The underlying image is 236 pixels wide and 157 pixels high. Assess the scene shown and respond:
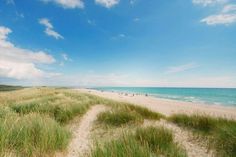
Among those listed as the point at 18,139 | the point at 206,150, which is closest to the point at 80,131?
the point at 18,139

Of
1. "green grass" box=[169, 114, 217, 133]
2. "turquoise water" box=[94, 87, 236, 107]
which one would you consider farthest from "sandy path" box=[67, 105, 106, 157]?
"turquoise water" box=[94, 87, 236, 107]

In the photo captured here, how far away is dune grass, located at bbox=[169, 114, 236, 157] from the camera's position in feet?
13.7

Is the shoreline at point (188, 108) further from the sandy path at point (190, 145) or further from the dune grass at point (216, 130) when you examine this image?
the sandy path at point (190, 145)

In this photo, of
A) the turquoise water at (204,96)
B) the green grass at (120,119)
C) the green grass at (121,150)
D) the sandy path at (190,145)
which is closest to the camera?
the green grass at (121,150)

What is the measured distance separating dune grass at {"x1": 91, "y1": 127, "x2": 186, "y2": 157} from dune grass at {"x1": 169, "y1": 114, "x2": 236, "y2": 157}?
1101 mm

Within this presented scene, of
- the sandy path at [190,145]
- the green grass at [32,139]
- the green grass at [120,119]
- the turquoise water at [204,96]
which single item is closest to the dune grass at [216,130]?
the sandy path at [190,145]

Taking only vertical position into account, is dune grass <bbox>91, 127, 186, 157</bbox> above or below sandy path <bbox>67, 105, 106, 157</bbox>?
above

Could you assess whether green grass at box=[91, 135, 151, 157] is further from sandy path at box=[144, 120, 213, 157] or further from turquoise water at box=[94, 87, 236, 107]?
turquoise water at box=[94, 87, 236, 107]

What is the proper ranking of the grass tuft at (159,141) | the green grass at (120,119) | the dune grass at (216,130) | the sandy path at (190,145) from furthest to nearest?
1. the green grass at (120,119)
2. the sandy path at (190,145)
3. the dune grass at (216,130)
4. the grass tuft at (159,141)

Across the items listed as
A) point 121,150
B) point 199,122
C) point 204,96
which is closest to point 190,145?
point 199,122

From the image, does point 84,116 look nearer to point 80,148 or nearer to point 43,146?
point 80,148

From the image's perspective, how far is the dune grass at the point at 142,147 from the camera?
3.25 meters

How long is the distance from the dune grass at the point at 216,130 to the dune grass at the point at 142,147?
43.4 inches

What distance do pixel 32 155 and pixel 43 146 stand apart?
302 millimetres
